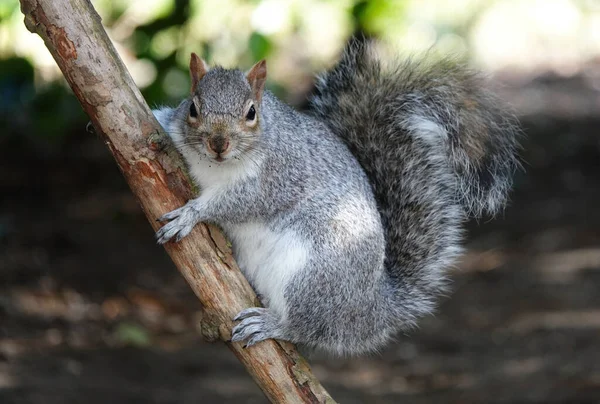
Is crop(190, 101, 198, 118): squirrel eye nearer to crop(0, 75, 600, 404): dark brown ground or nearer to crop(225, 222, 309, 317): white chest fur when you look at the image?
crop(225, 222, 309, 317): white chest fur

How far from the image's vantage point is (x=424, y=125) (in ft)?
7.31

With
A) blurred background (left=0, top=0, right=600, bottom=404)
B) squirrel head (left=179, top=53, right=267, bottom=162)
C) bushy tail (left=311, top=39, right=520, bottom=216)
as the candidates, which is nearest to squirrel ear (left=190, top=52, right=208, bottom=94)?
squirrel head (left=179, top=53, right=267, bottom=162)

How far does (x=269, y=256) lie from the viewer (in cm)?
212

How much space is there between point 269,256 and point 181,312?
206 cm

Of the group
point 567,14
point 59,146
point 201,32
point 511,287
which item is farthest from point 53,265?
point 567,14

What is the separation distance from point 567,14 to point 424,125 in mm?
5053

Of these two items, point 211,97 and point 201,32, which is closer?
point 211,97

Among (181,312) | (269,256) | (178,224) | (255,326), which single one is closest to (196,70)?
(178,224)

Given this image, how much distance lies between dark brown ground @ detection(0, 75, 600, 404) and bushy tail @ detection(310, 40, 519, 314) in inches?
49.5

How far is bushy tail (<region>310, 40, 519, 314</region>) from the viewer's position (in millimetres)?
2229

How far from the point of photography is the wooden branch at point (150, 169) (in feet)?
5.99

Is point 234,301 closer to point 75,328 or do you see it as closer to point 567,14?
point 75,328

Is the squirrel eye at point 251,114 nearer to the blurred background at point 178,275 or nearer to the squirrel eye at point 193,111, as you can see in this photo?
the squirrel eye at point 193,111

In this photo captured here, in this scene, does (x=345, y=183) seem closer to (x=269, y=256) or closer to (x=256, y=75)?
(x=269, y=256)
